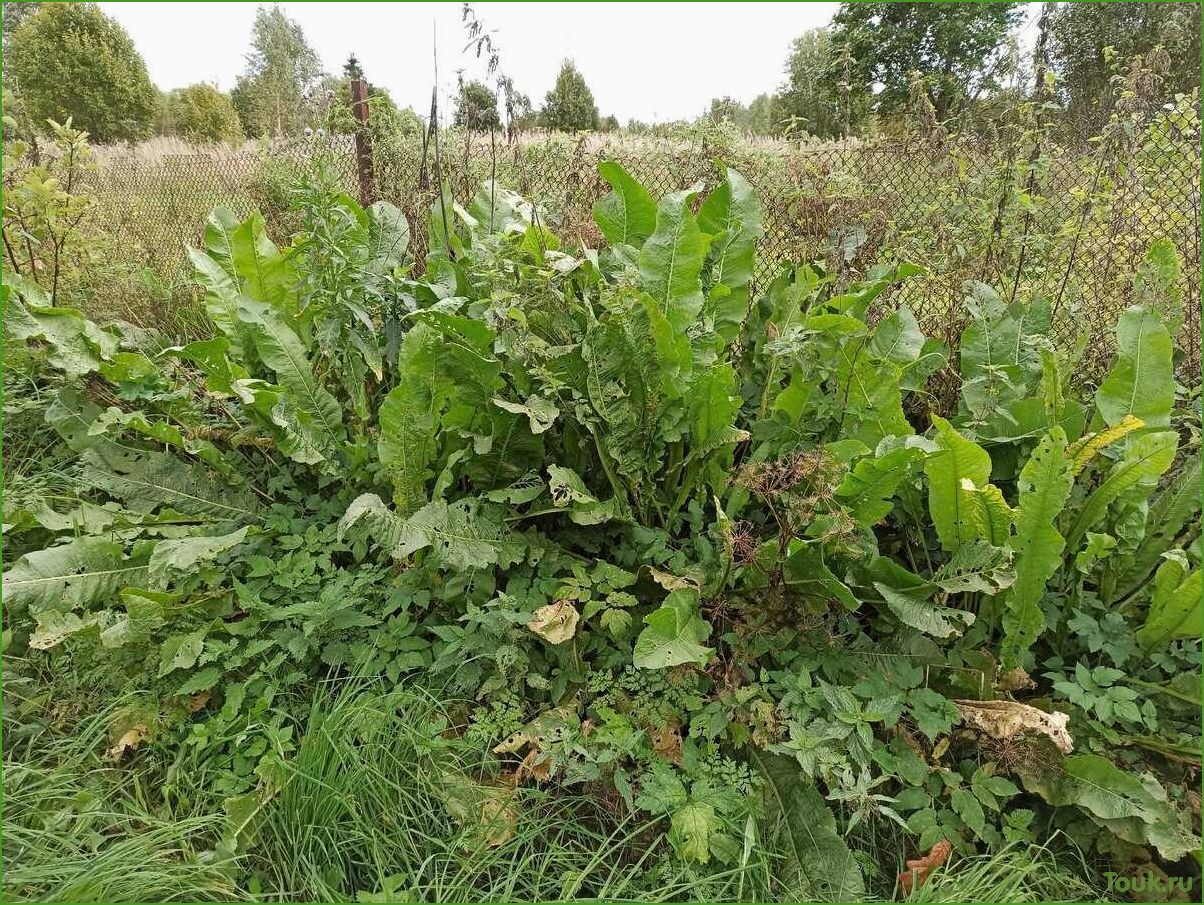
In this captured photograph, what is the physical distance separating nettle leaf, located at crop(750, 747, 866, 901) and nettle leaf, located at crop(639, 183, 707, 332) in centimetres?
144

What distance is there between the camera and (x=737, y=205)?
2650 mm

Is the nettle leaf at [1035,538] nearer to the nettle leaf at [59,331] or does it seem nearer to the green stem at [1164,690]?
the green stem at [1164,690]

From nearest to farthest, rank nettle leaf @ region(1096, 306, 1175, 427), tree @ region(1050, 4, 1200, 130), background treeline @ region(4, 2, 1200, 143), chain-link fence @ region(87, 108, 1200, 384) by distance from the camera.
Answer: nettle leaf @ region(1096, 306, 1175, 427) < chain-link fence @ region(87, 108, 1200, 384) < tree @ region(1050, 4, 1200, 130) < background treeline @ region(4, 2, 1200, 143)

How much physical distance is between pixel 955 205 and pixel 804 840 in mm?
2886

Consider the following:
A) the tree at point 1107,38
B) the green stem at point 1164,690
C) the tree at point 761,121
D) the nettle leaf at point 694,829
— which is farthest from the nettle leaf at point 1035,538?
the tree at point 761,121

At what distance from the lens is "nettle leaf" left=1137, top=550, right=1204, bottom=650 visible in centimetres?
197

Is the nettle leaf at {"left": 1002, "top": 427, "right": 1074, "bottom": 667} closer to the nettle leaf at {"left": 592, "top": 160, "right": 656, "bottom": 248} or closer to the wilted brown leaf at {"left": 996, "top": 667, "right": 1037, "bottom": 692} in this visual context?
the wilted brown leaf at {"left": 996, "top": 667, "right": 1037, "bottom": 692}

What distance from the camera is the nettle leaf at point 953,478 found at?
206 centimetres

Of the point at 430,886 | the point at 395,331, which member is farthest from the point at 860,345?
the point at 430,886

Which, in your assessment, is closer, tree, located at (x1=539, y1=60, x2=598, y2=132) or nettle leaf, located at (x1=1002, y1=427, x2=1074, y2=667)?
nettle leaf, located at (x1=1002, y1=427, x2=1074, y2=667)

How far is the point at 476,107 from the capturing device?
2951 millimetres

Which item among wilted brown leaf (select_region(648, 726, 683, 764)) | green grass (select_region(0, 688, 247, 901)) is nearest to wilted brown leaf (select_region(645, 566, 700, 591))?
wilted brown leaf (select_region(648, 726, 683, 764))

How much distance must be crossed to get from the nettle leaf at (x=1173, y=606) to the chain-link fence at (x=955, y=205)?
924 mm

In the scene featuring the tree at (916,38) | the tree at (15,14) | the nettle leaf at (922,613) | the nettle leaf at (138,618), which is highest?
the tree at (15,14)
